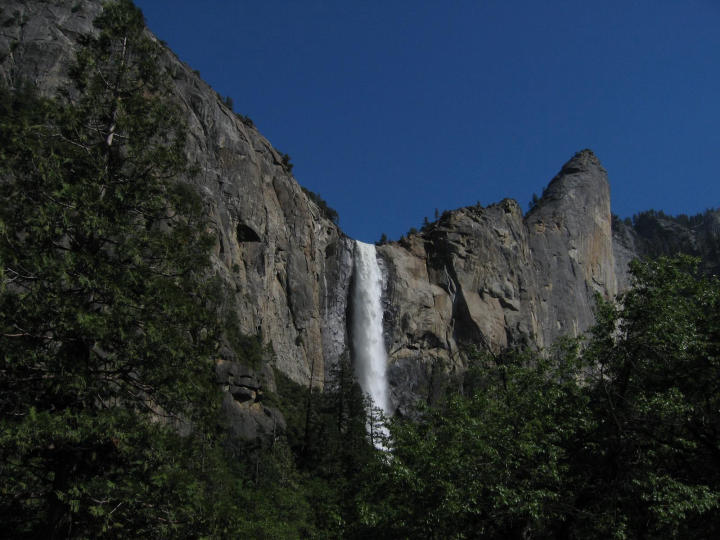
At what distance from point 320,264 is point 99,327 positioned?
68.8m

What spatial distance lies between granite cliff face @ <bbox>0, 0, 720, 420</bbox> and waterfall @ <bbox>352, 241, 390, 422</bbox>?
1.19 meters

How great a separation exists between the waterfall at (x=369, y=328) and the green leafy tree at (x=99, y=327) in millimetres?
61917

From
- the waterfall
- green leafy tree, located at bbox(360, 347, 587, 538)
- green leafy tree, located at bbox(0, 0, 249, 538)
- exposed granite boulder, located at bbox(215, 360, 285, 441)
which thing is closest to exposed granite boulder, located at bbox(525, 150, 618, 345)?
the waterfall

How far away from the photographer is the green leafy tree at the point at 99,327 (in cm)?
1057

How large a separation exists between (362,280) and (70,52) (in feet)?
135

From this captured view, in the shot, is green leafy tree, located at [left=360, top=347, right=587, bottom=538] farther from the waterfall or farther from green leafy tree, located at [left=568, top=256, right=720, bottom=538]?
the waterfall

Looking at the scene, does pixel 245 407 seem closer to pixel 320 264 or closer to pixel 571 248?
pixel 320 264

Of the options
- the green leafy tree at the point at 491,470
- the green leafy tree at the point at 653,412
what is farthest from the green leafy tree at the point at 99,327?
the green leafy tree at the point at 653,412

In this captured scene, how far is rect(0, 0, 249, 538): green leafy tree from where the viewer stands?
10.6 m

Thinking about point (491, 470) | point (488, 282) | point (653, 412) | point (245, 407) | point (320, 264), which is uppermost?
point (488, 282)

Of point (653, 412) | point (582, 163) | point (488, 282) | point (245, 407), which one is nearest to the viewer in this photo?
point (653, 412)

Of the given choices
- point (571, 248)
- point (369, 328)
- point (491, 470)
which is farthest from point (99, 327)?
point (571, 248)

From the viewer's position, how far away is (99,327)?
10.7 meters

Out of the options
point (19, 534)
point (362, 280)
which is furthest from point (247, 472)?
point (362, 280)
